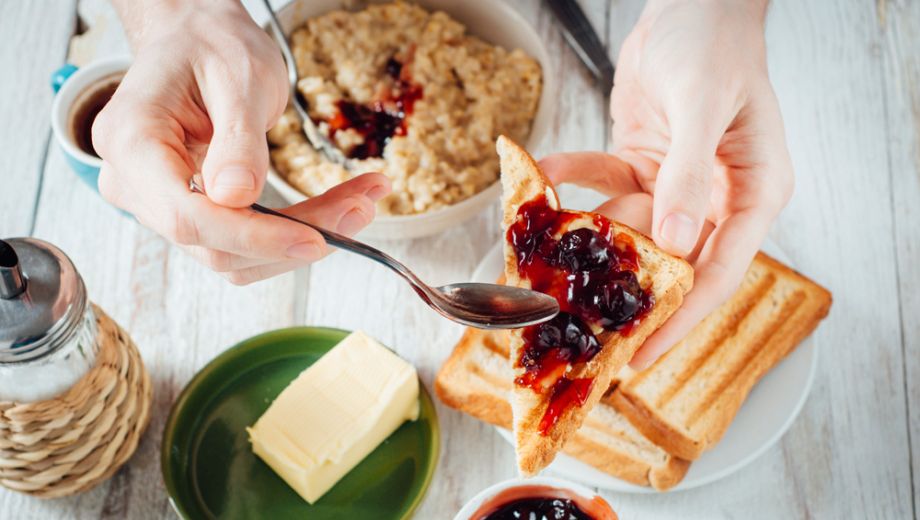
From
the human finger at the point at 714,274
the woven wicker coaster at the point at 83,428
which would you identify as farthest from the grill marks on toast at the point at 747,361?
the woven wicker coaster at the point at 83,428

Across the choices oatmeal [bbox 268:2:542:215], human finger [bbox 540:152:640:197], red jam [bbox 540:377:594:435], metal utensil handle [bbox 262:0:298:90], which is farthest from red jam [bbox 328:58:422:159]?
red jam [bbox 540:377:594:435]

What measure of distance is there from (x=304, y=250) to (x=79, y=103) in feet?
4.27

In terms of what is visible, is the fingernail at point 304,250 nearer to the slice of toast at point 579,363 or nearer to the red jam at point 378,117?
the slice of toast at point 579,363

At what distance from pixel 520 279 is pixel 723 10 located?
0.93 meters

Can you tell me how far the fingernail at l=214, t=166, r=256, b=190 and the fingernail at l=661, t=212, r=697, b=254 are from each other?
35.9 inches

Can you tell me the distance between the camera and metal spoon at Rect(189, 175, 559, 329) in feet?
6.19

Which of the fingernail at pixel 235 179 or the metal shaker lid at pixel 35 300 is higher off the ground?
the fingernail at pixel 235 179

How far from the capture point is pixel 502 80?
9.40 ft

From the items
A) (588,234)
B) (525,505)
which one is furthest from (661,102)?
(525,505)

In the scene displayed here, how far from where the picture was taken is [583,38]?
3.19 m

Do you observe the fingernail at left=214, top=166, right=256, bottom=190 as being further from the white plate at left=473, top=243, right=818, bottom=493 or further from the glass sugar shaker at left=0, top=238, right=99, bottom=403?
the white plate at left=473, top=243, right=818, bottom=493

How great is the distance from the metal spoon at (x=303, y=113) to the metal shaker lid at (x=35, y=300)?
3.05 ft

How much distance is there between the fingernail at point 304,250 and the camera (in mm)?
1792

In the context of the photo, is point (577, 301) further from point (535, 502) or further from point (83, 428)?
point (83, 428)
